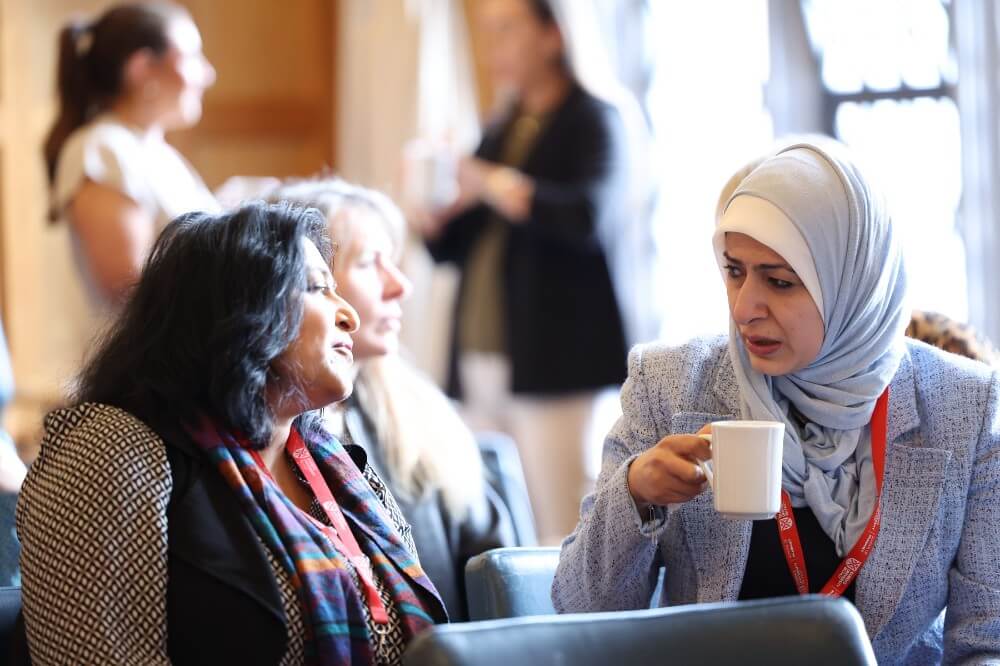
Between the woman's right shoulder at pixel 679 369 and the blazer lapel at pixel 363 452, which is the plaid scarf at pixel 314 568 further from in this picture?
the woman's right shoulder at pixel 679 369

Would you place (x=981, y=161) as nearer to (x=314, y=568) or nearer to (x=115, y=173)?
(x=115, y=173)

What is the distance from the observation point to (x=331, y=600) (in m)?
1.64

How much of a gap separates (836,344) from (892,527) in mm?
254

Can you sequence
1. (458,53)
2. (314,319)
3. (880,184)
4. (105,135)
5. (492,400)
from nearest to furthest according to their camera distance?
(314,319) → (880,184) → (105,135) → (492,400) → (458,53)

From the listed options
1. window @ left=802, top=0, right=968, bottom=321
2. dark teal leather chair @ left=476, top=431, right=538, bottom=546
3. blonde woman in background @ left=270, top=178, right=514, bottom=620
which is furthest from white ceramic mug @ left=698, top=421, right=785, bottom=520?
window @ left=802, top=0, right=968, bottom=321

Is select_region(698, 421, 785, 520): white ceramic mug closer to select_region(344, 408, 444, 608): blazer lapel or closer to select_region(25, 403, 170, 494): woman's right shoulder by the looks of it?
select_region(344, 408, 444, 608): blazer lapel

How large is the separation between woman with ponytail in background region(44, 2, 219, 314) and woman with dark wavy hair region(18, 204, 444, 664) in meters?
1.47

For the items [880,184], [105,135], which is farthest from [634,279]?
[880,184]

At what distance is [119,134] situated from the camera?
10.9 ft

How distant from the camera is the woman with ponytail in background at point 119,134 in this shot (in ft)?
10.6

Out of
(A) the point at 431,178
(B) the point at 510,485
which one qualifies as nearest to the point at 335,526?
(B) the point at 510,485

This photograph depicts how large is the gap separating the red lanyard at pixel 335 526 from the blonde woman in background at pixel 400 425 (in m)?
0.48

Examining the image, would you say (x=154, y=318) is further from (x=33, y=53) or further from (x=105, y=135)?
(x=33, y=53)

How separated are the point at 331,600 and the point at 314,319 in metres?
0.36
